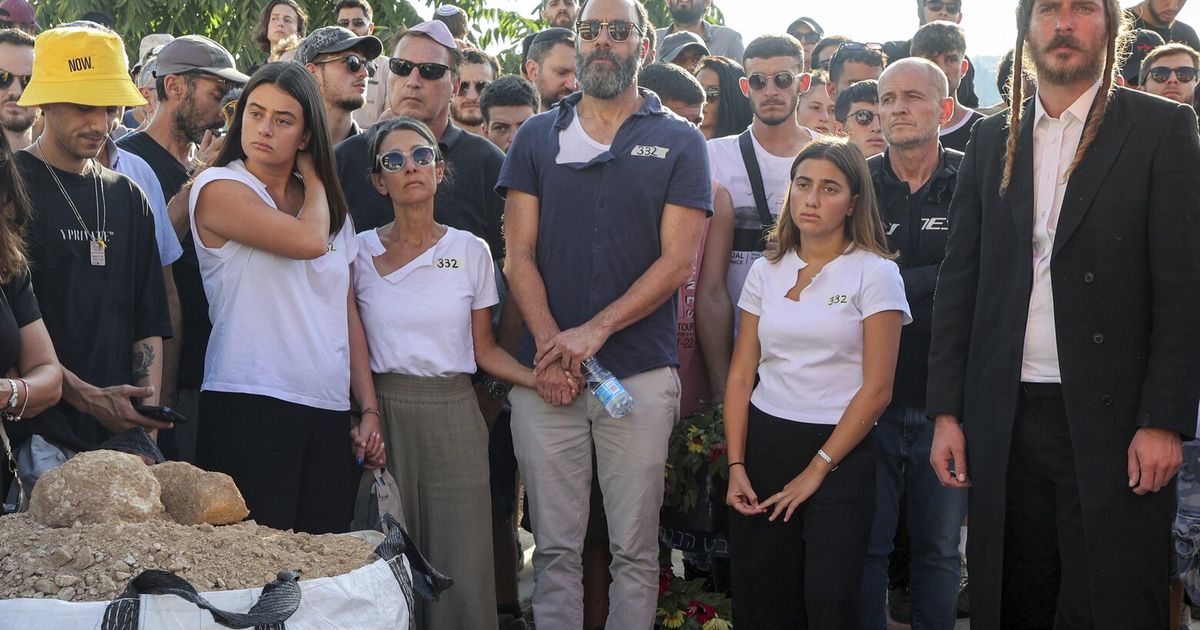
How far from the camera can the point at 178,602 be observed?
257cm

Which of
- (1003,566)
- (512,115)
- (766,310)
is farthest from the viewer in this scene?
(512,115)

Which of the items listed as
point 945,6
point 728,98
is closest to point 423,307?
point 728,98

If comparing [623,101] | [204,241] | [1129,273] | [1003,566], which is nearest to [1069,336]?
[1129,273]

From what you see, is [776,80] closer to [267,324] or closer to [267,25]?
[267,324]

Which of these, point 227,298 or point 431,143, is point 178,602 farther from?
point 431,143

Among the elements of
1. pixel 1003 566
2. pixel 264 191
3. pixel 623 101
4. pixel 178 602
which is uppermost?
pixel 623 101

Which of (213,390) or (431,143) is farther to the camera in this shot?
(431,143)

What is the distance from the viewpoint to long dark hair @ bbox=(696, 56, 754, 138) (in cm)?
735

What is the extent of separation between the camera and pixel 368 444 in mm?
4531

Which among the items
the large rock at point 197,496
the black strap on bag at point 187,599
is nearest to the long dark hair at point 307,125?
Result: the large rock at point 197,496

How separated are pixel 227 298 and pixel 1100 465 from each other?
2863mm

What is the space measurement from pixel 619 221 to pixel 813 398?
1.03 m

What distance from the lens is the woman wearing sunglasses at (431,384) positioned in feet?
15.5

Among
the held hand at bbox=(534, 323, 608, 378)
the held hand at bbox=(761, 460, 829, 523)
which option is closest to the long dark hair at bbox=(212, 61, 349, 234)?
the held hand at bbox=(534, 323, 608, 378)
